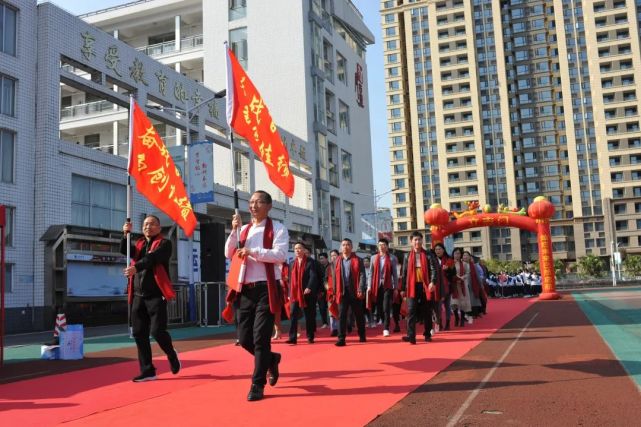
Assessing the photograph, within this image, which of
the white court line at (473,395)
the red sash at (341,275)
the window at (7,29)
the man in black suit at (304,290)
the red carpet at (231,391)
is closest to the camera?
the white court line at (473,395)

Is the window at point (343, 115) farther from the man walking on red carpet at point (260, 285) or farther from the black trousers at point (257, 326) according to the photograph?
the black trousers at point (257, 326)

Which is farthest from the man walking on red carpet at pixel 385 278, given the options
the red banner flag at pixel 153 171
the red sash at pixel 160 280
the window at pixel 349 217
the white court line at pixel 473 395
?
the window at pixel 349 217

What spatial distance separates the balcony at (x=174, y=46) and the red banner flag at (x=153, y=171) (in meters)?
34.3

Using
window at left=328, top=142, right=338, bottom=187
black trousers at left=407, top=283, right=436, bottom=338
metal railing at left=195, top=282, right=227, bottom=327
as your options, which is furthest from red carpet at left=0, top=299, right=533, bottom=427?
window at left=328, top=142, right=338, bottom=187

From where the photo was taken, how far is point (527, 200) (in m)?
88.0

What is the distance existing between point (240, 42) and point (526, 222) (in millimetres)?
22232

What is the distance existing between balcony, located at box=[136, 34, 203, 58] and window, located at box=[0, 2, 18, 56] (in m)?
22.6

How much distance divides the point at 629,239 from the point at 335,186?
5336 centimetres

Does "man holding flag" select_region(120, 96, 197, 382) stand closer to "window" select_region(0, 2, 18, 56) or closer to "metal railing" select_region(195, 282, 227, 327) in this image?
"metal railing" select_region(195, 282, 227, 327)

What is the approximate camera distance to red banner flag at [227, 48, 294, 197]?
7793 mm

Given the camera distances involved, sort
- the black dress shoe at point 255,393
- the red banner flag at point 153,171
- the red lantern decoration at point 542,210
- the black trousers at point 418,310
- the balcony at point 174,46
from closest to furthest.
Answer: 1. the black dress shoe at point 255,393
2. the red banner flag at point 153,171
3. the black trousers at point 418,310
4. the red lantern decoration at point 542,210
5. the balcony at point 174,46

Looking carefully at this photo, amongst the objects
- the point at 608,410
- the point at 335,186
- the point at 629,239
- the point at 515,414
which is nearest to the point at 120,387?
the point at 515,414

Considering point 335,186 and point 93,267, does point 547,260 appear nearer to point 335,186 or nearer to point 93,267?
point 335,186

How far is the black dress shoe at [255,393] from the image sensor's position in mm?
5535
